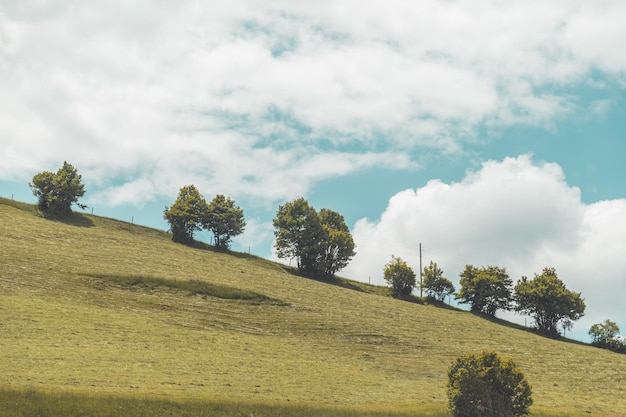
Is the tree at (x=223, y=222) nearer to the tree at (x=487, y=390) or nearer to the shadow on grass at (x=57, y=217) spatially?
the shadow on grass at (x=57, y=217)

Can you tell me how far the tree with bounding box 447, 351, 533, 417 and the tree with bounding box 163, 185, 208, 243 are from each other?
111310 mm

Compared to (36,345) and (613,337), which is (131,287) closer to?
(36,345)

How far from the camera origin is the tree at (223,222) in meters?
154

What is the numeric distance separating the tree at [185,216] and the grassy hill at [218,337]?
534 inches

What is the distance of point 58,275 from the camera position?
86.2m

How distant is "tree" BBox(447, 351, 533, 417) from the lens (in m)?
46.8

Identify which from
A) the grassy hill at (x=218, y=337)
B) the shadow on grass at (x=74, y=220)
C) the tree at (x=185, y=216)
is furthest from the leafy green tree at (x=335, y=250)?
the shadow on grass at (x=74, y=220)

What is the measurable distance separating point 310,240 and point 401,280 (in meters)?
27.5

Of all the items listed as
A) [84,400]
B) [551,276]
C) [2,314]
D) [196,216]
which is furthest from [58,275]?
[551,276]

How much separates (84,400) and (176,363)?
60.1 feet

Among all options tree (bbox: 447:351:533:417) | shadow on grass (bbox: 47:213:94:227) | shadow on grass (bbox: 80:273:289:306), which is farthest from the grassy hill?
tree (bbox: 447:351:533:417)

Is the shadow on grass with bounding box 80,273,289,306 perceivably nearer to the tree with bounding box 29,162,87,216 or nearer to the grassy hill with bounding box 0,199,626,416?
the grassy hill with bounding box 0,199,626,416

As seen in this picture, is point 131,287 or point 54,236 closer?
point 131,287

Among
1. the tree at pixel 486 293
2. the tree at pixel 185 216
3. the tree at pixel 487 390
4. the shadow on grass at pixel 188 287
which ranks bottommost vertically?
the tree at pixel 487 390
